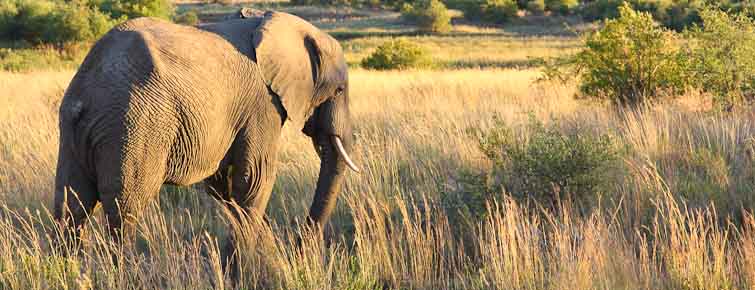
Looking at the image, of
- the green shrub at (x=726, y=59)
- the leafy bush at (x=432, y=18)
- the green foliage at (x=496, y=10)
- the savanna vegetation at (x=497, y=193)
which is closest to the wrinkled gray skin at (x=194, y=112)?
the savanna vegetation at (x=497, y=193)

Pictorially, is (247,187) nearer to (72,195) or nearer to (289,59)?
(289,59)

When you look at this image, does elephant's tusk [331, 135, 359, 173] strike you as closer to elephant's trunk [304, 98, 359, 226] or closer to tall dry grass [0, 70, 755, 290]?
elephant's trunk [304, 98, 359, 226]

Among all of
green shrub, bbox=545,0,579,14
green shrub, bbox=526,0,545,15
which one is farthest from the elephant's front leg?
green shrub, bbox=526,0,545,15

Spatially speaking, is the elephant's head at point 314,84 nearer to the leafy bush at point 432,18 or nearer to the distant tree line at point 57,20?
the distant tree line at point 57,20

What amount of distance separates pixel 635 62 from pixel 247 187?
21.6 ft

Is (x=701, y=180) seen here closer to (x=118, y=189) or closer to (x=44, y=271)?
(x=118, y=189)

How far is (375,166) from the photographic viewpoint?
6770mm

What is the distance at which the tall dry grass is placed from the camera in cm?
403

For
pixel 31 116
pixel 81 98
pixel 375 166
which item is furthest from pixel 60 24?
pixel 81 98

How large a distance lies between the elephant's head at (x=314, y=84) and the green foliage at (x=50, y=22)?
901 inches

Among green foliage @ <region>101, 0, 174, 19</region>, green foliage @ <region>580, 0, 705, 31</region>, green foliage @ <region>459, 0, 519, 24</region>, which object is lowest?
green foliage @ <region>459, 0, 519, 24</region>

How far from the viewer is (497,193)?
5691 millimetres

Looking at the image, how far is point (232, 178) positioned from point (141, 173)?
83cm

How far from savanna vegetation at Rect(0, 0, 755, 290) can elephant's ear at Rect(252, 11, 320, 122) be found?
0.77 metres
